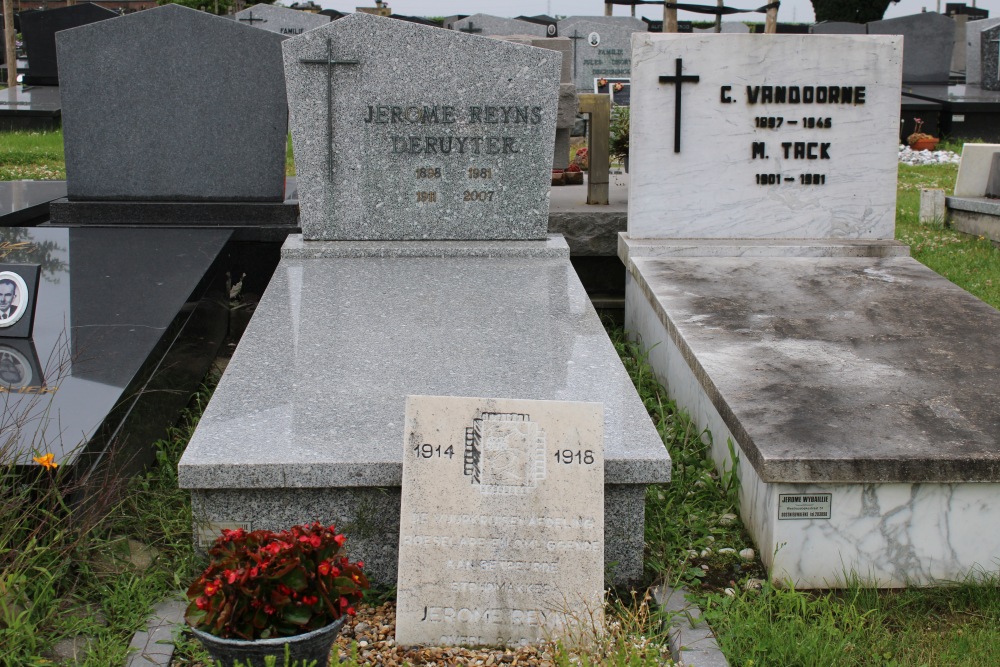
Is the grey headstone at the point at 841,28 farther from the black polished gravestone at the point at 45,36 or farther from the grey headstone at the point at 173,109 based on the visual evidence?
the grey headstone at the point at 173,109

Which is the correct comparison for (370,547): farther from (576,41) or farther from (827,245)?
(576,41)

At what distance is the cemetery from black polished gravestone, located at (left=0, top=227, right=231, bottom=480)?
2cm

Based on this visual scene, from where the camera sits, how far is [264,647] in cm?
205

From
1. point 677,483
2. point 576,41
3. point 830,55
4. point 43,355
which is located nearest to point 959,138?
point 576,41

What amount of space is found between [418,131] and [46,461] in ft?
9.46

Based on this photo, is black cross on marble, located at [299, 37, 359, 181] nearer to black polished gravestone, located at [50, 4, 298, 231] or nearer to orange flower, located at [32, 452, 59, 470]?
black polished gravestone, located at [50, 4, 298, 231]

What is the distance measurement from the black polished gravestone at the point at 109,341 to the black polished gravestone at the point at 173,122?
1.03 ft

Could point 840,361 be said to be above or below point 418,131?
below

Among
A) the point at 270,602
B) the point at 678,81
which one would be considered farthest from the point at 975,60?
the point at 270,602

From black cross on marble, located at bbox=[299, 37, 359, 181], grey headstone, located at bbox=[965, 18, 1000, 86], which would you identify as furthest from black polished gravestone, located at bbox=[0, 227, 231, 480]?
grey headstone, located at bbox=[965, 18, 1000, 86]

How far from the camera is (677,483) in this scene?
3.45 meters

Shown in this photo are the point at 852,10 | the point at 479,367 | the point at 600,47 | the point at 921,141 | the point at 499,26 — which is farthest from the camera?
the point at 852,10

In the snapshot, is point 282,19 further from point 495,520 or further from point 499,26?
point 495,520

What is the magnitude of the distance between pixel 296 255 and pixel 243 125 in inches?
41.5
